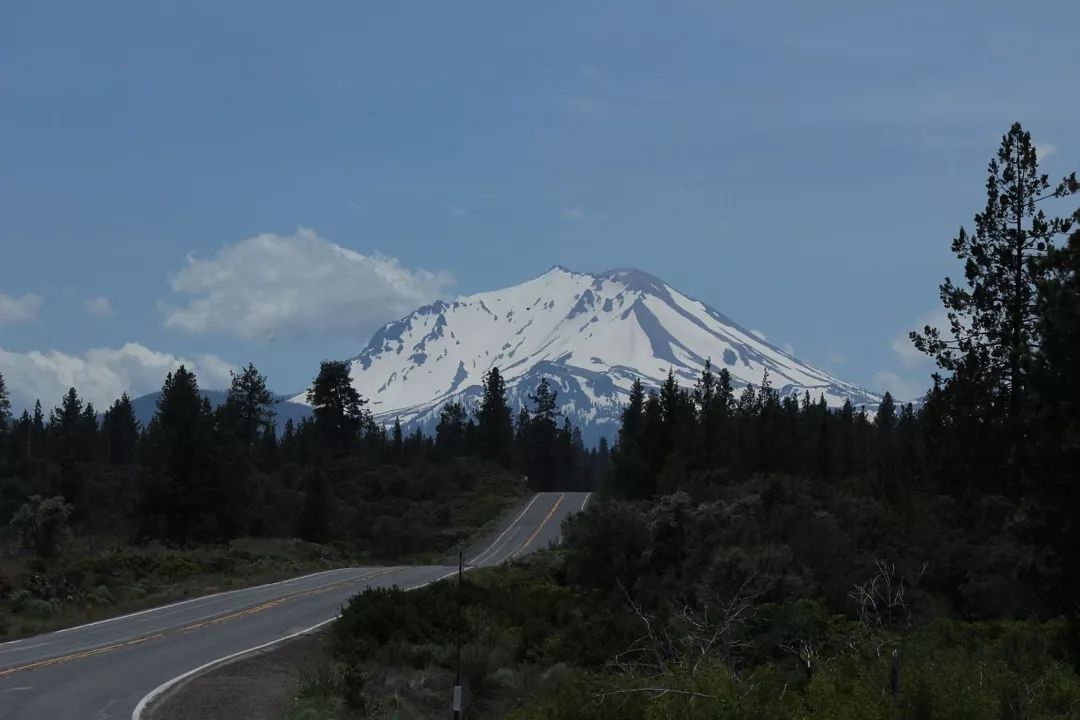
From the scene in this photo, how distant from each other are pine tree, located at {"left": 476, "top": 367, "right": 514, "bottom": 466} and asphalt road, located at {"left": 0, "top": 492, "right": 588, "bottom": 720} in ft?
248

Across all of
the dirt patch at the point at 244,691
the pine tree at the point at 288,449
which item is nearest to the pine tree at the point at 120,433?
the pine tree at the point at 288,449

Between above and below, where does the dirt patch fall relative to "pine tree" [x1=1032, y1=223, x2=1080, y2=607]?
below

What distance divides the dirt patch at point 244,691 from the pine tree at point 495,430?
9295 cm

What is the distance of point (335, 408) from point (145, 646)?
78.9 meters

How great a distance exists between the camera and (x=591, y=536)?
28.8 metres

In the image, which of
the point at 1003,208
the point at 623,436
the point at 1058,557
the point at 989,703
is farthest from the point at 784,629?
the point at 623,436

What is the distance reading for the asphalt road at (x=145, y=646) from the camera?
1501 centimetres

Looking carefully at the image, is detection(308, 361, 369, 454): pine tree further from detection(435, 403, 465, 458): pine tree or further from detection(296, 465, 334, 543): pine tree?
detection(296, 465, 334, 543): pine tree

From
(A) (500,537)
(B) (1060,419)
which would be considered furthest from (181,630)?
(A) (500,537)

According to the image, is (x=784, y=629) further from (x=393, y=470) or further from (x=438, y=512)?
(x=393, y=470)

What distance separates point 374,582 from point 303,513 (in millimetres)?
23283

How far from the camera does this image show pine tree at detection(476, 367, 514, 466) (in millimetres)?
114312

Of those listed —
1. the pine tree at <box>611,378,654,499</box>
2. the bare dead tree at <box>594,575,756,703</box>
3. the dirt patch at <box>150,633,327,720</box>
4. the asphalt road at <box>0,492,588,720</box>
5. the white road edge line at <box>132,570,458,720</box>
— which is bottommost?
the dirt patch at <box>150,633,327,720</box>

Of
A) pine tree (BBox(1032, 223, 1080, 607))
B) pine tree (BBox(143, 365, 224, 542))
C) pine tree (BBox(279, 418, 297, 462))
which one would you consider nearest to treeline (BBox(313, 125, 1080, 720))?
pine tree (BBox(1032, 223, 1080, 607))
